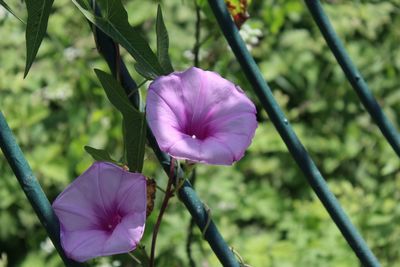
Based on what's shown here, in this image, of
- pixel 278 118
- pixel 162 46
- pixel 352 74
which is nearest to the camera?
pixel 162 46

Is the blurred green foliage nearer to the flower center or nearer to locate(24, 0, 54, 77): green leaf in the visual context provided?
the flower center

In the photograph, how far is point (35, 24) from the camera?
2.38 feet

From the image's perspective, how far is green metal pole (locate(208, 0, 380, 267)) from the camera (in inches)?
Answer: 35.5

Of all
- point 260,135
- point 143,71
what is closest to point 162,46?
point 143,71

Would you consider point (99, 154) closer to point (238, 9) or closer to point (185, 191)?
point (185, 191)

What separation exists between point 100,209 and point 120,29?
18 cm

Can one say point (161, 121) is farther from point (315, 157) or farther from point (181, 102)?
point (315, 157)

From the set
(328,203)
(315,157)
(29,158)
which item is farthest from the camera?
(315,157)

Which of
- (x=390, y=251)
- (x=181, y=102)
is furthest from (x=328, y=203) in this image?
(x=390, y=251)

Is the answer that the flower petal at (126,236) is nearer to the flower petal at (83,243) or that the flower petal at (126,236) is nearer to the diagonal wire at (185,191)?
the flower petal at (83,243)

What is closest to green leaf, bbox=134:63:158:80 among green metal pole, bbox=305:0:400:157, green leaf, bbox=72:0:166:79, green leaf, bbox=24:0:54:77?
green leaf, bbox=72:0:166:79

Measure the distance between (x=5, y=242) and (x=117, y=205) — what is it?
1637 mm

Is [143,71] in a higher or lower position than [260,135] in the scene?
higher

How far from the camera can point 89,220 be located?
0.77 meters
